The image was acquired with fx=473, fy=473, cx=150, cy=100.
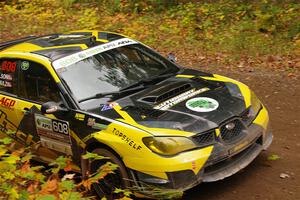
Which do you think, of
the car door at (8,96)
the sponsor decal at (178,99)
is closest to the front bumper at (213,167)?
the sponsor decal at (178,99)

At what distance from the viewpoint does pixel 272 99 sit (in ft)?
29.2

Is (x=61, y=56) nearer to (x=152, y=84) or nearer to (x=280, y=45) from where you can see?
(x=152, y=84)

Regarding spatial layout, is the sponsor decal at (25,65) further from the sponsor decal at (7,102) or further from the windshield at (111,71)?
the windshield at (111,71)

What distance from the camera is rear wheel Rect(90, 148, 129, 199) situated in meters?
5.35

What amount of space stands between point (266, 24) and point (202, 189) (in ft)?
23.2

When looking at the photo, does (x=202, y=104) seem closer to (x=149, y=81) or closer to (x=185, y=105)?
(x=185, y=105)

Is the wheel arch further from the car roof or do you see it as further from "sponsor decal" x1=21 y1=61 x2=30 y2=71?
"sponsor decal" x1=21 y1=61 x2=30 y2=71

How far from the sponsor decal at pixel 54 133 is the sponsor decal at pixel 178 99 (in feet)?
3.97

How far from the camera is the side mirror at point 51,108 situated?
573 centimetres

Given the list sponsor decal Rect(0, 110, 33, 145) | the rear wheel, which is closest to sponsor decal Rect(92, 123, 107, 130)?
the rear wheel

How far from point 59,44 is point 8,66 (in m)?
0.82

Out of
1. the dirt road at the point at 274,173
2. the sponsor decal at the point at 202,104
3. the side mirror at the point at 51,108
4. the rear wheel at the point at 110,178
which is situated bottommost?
the dirt road at the point at 274,173

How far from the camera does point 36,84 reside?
21.0ft

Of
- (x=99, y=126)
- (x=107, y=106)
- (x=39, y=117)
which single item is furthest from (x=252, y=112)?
(x=39, y=117)
